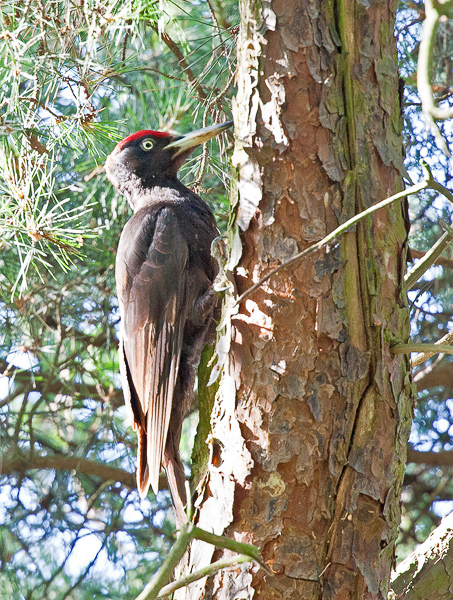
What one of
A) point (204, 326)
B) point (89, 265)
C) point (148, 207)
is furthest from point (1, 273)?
point (204, 326)

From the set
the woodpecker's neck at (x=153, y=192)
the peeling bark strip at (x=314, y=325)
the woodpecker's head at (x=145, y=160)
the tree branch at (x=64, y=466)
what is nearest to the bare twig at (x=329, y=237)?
the peeling bark strip at (x=314, y=325)

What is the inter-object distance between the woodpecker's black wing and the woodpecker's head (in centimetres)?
29

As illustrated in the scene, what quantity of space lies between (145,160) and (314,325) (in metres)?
1.52

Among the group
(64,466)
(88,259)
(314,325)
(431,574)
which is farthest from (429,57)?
(64,466)

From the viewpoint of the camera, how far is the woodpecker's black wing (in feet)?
7.73

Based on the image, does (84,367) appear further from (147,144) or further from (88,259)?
(147,144)

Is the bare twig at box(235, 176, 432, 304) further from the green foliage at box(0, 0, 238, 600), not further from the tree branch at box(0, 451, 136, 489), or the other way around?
the tree branch at box(0, 451, 136, 489)

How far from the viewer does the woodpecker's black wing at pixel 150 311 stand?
236cm

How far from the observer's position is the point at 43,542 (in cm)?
324

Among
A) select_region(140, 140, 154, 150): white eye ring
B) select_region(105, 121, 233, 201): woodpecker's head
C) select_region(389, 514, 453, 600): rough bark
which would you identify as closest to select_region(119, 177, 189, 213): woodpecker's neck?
select_region(105, 121, 233, 201): woodpecker's head

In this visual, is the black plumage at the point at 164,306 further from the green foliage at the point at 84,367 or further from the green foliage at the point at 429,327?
the green foliage at the point at 429,327

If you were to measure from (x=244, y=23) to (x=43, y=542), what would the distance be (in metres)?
2.58

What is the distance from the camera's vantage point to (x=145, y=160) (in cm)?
285

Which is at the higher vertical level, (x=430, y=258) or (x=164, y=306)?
(x=164, y=306)
